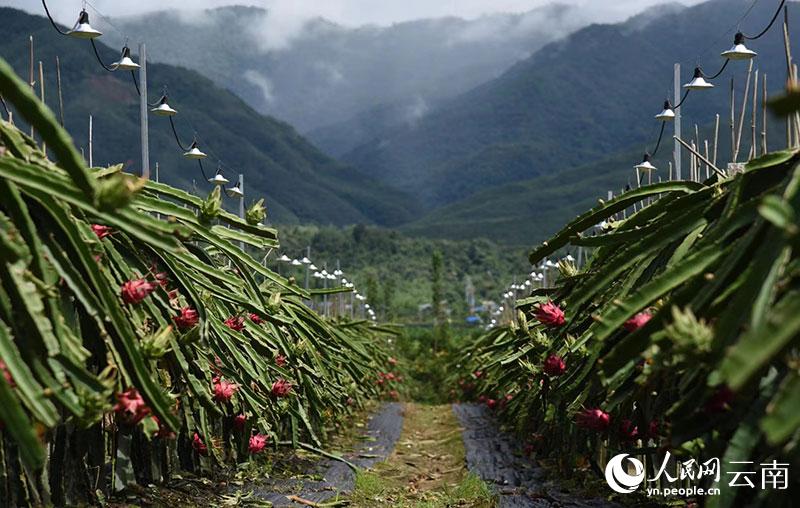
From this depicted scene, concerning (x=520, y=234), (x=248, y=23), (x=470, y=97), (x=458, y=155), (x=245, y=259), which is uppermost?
(x=248, y=23)

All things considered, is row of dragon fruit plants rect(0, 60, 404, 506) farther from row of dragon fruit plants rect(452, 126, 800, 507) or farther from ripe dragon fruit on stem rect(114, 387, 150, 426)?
row of dragon fruit plants rect(452, 126, 800, 507)

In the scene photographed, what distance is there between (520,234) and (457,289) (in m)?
19.8

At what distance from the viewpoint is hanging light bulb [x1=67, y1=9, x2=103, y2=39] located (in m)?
6.39

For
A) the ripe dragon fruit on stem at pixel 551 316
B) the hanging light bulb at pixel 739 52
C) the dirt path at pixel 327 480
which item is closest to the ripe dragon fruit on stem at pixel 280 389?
the dirt path at pixel 327 480

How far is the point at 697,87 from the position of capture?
7219 millimetres

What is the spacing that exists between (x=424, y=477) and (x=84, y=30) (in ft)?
13.4

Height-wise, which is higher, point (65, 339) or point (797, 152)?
point (797, 152)

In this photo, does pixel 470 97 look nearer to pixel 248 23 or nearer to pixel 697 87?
pixel 248 23

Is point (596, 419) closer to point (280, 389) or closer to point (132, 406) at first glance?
point (132, 406)

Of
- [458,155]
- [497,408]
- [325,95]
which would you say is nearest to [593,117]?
[458,155]
